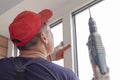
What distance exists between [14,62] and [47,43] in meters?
0.21

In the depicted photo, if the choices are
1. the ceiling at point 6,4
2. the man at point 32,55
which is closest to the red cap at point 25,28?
the man at point 32,55

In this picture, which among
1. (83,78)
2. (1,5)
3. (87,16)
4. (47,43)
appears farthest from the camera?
(1,5)

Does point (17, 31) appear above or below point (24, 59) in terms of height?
above

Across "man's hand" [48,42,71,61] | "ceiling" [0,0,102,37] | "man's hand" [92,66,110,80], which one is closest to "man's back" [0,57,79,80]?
"man's hand" [92,66,110,80]

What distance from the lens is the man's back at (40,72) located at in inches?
42.0

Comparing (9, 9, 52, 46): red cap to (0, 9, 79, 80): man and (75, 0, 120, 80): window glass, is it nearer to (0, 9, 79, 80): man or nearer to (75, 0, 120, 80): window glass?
(0, 9, 79, 80): man

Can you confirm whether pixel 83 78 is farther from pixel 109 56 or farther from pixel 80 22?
pixel 80 22

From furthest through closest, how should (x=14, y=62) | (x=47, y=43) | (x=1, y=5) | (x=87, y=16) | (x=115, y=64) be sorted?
1. (x=1, y=5)
2. (x=87, y=16)
3. (x=115, y=64)
4. (x=47, y=43)
5. (x=14, y=62)

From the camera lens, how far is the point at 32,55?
3.84 feet

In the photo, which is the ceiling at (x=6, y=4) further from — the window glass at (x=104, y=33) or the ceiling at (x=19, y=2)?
the window glass at (x=104, y=33)

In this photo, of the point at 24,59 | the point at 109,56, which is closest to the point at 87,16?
the point at 109,56

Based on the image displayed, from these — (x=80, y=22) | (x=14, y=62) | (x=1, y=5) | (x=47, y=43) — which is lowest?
(x=14, y=62)

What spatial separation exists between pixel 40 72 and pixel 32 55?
124mm

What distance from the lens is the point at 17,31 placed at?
119 cm
